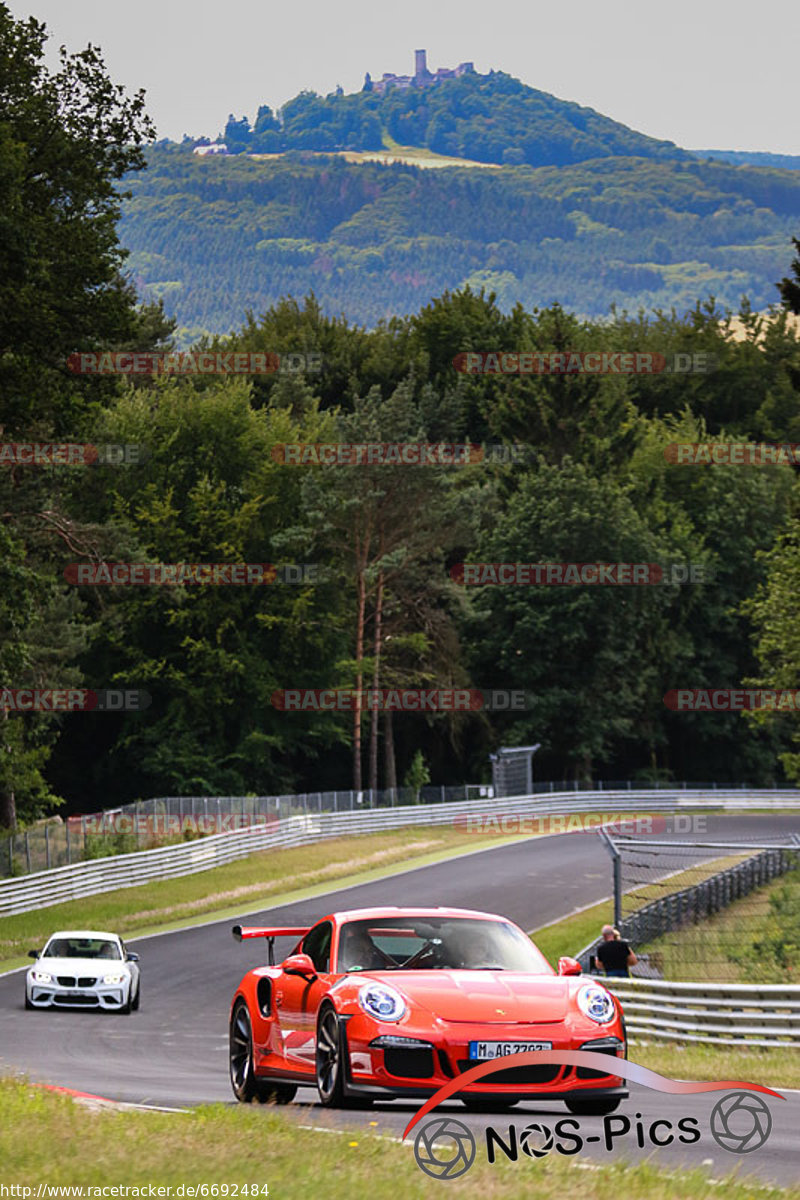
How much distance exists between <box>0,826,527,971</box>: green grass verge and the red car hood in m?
23.6

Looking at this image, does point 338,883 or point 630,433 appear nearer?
point 338,883

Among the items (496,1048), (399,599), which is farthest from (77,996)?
(399,599)

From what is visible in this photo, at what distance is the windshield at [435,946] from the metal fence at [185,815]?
1170 inches

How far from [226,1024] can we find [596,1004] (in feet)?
48.8

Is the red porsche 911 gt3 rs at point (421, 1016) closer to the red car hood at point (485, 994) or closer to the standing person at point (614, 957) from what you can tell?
the red car hood at point (485, 994)

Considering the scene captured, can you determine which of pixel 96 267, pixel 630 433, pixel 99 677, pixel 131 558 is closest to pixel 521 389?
pixel 630 433

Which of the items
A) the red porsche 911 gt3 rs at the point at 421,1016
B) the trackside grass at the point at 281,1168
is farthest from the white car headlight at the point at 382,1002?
the trackside grass at the point at 281,1168

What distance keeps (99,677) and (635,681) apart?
83.5 ft

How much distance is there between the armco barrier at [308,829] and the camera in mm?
41062

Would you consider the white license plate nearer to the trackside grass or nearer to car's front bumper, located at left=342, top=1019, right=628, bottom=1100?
car's front bumper, located at left=342, top=1019, right=628, bottom=1100

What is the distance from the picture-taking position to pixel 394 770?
258 ft

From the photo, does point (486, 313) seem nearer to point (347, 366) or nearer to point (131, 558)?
point (347, 366)

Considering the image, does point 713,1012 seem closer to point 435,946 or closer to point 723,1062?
point 723,1062

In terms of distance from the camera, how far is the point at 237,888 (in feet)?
147
